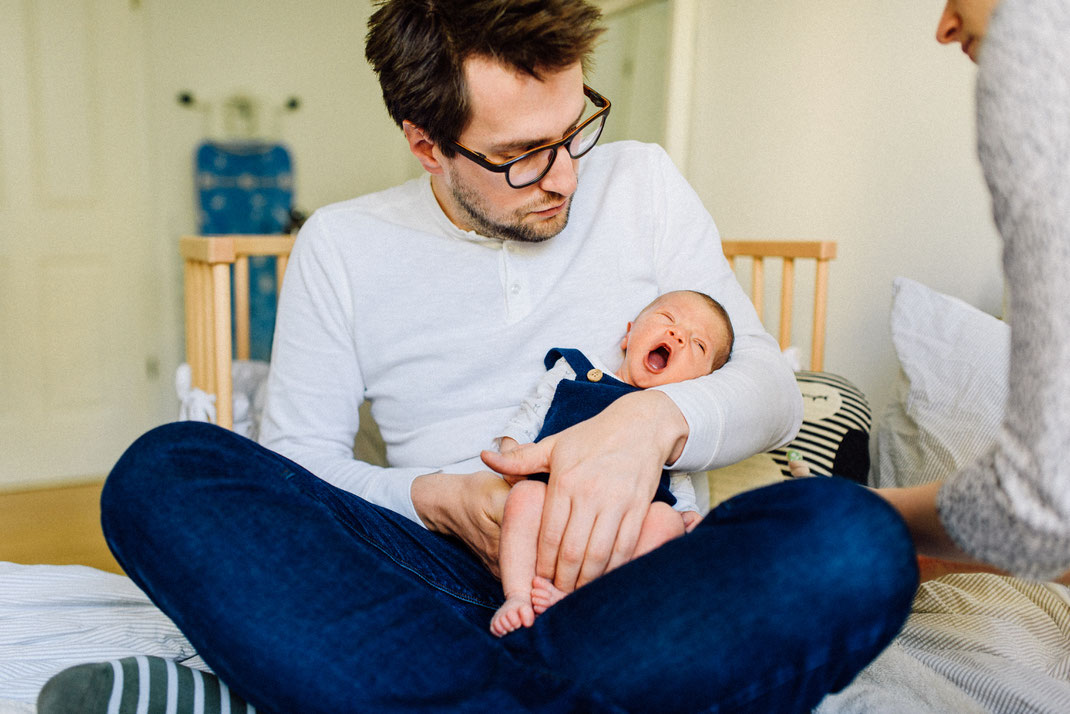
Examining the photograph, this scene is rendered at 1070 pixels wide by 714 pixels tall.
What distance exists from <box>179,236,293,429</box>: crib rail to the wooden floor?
835 millimetres

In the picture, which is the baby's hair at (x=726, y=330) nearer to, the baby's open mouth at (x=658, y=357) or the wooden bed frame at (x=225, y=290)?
the baby's open mouth at (x=658, y=357)

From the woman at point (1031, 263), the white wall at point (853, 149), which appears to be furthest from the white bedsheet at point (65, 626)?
the white wall at point (853, 149)

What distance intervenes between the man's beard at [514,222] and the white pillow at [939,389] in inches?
26.7

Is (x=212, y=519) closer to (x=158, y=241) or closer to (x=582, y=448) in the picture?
(x=582, y=448)

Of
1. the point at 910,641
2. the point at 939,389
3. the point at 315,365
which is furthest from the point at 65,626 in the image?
the point at 939,389

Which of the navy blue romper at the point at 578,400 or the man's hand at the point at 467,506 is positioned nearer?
the man's hand at the point at 467,506

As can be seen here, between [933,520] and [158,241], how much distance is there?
366 centimetres

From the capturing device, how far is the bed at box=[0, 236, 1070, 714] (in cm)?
95

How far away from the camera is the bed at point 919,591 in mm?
949

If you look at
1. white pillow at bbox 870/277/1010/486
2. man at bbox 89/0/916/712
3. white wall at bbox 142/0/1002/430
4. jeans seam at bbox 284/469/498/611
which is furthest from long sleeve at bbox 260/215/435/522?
white wall at bbox 142/0/1002/430

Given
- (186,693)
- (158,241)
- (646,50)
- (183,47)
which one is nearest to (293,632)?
(186,693)

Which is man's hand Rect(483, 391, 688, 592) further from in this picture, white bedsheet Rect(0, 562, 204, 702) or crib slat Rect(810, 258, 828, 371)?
crib slat Rect(810, 258, 828, 371)

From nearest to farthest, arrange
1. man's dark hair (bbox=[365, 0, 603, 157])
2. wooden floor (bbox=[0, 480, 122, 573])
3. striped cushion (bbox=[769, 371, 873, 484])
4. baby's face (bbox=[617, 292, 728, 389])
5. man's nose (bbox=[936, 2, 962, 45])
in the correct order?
man's nose (bbox=[936, 2, 962, 45])
man's dark hair (bbox=[365, 0, 603, 157])
baby's face (bbox=[617, 292, 728, 389])
striped cushion (bbox=[769, 371, 873, 484])
wooden floor (bbox=[0, 480, 122, 573])

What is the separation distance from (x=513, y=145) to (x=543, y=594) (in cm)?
59
